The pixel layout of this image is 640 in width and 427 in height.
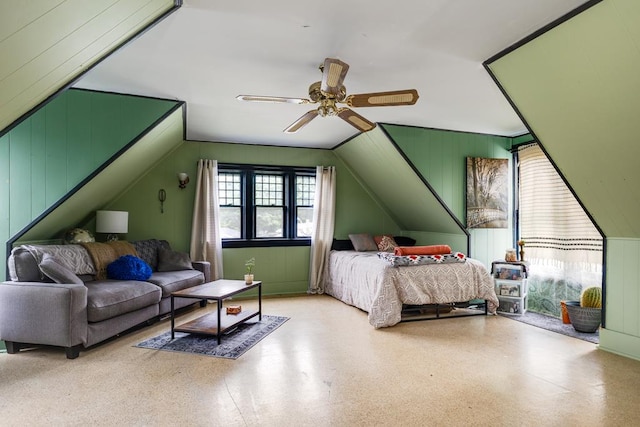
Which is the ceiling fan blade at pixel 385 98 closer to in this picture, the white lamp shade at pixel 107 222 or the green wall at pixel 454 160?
the green wall at pixel 454 160

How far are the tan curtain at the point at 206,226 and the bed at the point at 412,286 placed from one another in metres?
2.12

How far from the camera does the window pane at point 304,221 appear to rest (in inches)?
258

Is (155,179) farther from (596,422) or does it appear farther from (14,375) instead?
(596,422)

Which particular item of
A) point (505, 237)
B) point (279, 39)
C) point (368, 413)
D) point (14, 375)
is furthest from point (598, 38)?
point (14, 375)

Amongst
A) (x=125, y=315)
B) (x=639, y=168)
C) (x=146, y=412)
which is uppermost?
(x=639, y=168)

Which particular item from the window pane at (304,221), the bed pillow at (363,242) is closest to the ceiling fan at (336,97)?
the bed pillow at (363,242)

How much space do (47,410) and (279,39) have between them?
2863 mm

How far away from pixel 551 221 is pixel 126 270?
517 centimetres

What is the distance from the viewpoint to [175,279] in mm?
4629

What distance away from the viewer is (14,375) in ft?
9.76

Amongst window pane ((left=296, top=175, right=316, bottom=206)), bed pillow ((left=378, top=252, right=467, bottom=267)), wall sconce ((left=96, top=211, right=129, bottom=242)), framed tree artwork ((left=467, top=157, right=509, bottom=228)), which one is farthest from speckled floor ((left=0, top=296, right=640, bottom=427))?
window pane ((left=296, top=175, right=316, bottom=206))

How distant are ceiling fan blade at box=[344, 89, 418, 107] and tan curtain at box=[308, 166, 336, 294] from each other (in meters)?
3.32

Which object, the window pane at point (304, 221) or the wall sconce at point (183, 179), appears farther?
the window pane at point (304, 221)

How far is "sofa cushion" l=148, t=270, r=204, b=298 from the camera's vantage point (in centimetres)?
441
